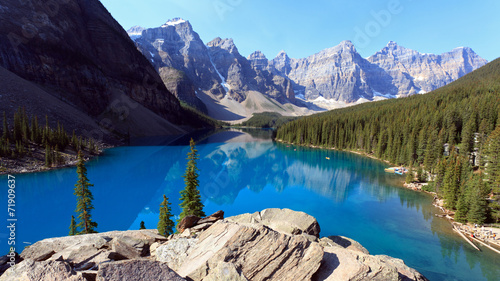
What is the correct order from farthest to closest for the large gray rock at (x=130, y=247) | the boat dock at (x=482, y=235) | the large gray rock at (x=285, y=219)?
1. the boat dock at (x=482, y=235)
2. the large gray rock at (x=285, y=219)
3. the large gray rock at (x=130, y=247)

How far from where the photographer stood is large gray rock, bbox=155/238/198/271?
343 inches

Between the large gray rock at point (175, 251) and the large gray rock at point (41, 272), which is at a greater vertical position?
the large gray rock at point (41, 272)

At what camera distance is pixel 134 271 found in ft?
20.3

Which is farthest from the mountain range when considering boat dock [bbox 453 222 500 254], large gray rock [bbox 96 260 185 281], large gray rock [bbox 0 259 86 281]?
boat dock [bbox 453 222 500 254]

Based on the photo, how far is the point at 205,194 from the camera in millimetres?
38844

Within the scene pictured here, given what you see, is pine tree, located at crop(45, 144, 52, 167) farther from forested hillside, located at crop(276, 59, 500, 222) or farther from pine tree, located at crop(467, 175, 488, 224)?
pine tree, located at crop(467, 175, 488, 224)

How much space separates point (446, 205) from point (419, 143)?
114ft

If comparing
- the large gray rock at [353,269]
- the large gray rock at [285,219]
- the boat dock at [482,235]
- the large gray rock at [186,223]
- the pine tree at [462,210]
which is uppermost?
the large gray rock at [353,269]

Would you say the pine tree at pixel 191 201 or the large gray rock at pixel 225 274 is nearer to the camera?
the large gray rock at pixel 225 274

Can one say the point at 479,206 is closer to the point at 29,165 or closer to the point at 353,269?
the point at 353,269

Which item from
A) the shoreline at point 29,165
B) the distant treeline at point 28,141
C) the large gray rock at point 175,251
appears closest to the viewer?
the large gray rock at point 175,251

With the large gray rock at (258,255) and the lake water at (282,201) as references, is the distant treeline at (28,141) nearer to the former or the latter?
the lake water at (282,201)

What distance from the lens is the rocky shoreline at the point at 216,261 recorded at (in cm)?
615

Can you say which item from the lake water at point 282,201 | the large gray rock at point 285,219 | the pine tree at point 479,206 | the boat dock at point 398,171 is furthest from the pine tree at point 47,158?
the boat dock at point 398,171
